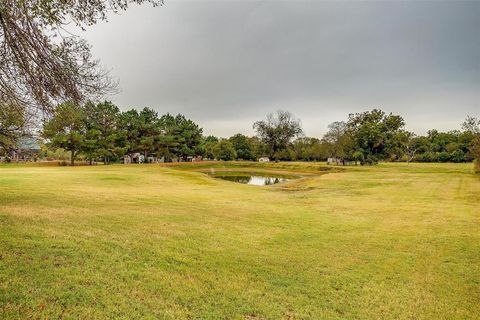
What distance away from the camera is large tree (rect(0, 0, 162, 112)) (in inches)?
306

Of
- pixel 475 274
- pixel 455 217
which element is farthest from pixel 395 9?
pixel 475 274

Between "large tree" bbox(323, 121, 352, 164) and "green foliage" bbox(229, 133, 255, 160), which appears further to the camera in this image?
"green foliage" bbox(229, 133, 255, 160)

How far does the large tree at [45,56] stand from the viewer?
25.5ft

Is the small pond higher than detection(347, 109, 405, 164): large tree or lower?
lower

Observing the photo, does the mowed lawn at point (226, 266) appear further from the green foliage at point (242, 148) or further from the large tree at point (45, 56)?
the green foliage at point (242, 148)

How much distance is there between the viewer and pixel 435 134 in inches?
5084

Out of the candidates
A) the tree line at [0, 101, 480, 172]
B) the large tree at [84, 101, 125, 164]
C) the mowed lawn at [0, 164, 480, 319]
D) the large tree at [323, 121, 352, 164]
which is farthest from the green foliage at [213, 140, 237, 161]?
the mowed lawn at [0, 164, 480, 319]

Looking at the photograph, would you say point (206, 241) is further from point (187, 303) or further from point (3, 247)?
point (3, 247)

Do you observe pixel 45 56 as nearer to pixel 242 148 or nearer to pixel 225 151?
pixel 225 151

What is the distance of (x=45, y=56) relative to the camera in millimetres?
8188

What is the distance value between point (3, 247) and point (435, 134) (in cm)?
15008

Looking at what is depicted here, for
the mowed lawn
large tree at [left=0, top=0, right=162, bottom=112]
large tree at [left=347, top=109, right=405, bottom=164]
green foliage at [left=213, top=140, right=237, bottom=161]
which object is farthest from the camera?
green foliage at [left=213, top=140, right=237, bottom=161]

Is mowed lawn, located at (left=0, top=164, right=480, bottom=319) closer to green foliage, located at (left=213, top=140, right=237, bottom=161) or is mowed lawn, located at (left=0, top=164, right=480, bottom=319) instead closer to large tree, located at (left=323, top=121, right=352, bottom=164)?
large tree, located at (left=323, top=121, right=352, bottom=164)

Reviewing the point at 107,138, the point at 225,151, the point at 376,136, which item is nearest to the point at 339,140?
the point at 376,136
